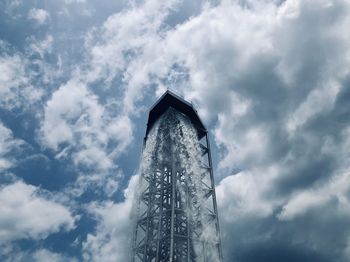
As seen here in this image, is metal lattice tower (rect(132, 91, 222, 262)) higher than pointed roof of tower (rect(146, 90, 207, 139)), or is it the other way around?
pointed roof of tower (rect(146, 90, 207, 139))

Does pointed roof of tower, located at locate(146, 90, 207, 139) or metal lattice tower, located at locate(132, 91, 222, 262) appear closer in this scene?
metal lattice tower, located at locate(132, 91, 222, 262)

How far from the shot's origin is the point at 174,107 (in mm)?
56375

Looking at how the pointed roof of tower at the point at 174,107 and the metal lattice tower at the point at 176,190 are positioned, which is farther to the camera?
the pointed roof of tower at the point at 174,107

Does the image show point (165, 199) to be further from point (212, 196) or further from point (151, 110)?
point (151, 110)

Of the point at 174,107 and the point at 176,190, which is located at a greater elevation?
the point at 174,107

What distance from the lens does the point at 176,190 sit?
156 ft

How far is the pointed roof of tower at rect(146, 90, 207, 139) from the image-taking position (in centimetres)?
5531

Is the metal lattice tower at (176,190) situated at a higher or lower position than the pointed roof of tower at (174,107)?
lower

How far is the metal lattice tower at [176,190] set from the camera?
43.1 meters

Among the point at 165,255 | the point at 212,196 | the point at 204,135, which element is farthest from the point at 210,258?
the point at 204,135

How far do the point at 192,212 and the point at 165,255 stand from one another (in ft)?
23.5

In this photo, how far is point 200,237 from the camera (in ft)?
144

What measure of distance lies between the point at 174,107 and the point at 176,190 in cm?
1604

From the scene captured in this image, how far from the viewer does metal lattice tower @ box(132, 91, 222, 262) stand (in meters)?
43.1
